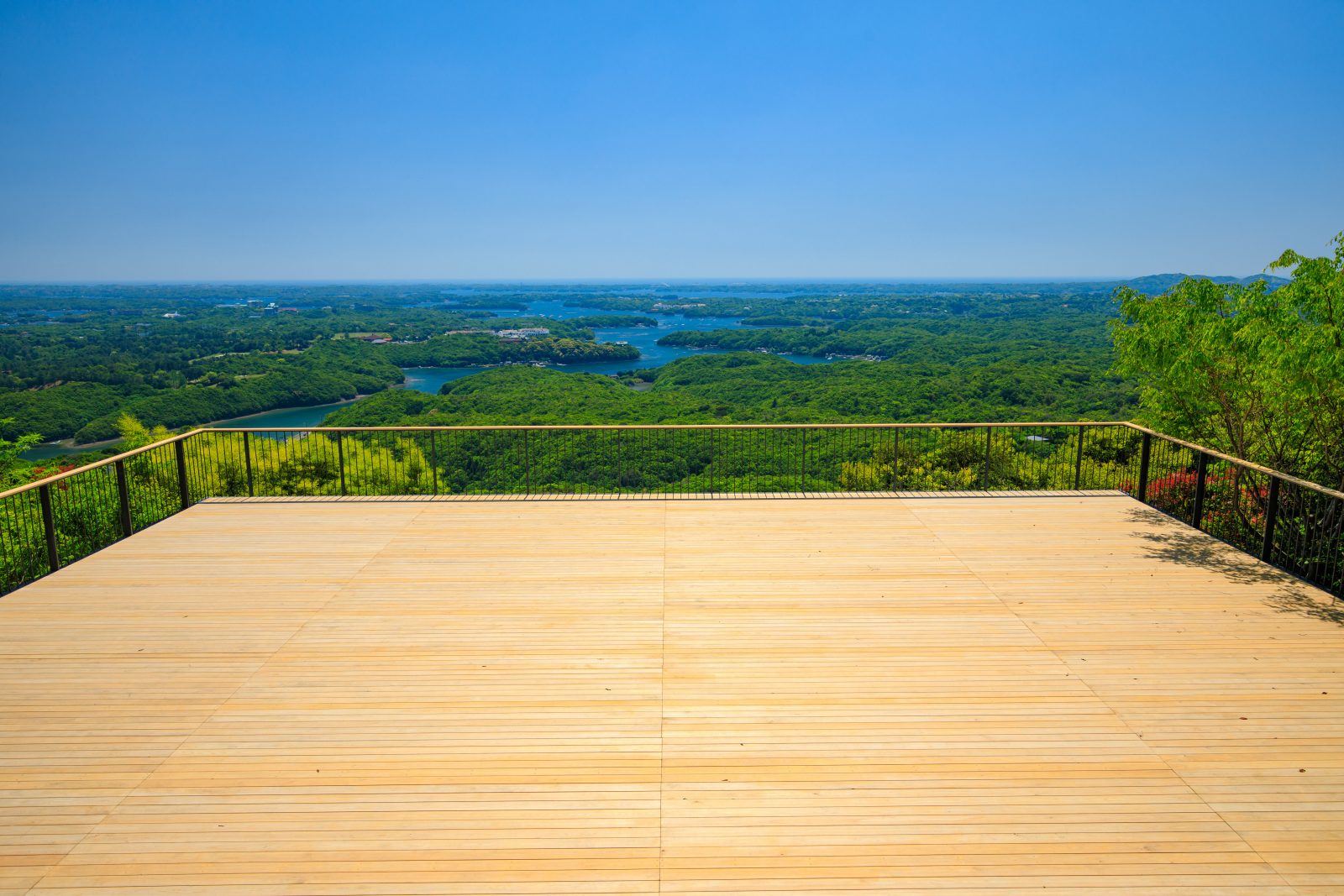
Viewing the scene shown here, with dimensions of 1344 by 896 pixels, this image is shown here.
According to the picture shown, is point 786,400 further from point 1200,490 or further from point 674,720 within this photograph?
point 674,720

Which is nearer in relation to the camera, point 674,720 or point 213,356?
point 674,720

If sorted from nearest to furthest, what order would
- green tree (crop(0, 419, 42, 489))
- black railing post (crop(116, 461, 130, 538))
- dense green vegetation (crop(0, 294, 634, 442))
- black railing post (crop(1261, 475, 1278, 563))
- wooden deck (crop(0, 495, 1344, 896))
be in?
wooden deck (crop(0, 495, 1344, 896)), black railing post (crop(1261, 475, 1278, 563)), black railing post (crop(116, 461, 130, 538)), green tree (crop(0, 419, 42, 489)), dense green vegetation (crop(0, 294, 634, 442))

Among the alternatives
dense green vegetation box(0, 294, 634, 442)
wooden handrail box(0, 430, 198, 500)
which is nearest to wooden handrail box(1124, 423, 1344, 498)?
wooden handrail box(0, 430, 198, 500)

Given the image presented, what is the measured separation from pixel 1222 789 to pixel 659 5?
24.6m

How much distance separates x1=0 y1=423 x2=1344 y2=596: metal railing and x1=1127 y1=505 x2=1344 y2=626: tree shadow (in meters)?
0.19

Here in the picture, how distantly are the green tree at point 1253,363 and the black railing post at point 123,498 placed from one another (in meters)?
10.1

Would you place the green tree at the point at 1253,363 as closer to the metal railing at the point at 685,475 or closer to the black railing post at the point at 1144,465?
the metal railing at the point at 685,475

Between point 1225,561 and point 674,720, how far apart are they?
16.7ft

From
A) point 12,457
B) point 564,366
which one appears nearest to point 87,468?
point 12,457

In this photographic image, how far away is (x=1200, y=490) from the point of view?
6.98 meters

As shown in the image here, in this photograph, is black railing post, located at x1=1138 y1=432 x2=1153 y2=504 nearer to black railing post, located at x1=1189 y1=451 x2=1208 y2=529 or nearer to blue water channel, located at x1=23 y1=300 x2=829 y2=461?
black railing post, located at x1=1189 y1=451 x2=1208 y2=529

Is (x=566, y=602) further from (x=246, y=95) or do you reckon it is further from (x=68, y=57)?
(x=246, y=95)

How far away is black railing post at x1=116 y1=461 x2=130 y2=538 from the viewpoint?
22.6 feet

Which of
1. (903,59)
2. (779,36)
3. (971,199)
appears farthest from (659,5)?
(971,199)
